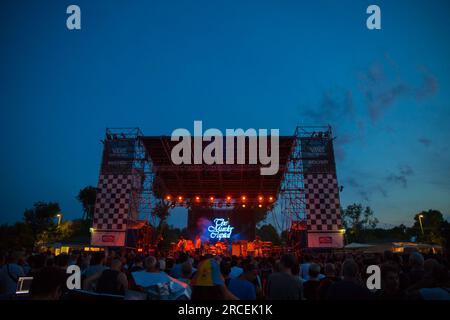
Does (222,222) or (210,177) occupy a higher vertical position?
(210,177)

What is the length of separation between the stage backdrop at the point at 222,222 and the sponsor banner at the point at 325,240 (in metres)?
8.10

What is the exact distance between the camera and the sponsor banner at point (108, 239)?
1490 cm

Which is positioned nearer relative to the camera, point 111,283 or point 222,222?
point 111,283

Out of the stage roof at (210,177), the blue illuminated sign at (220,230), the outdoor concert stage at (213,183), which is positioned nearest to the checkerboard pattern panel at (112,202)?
the outdoor concert stage at (213,183)

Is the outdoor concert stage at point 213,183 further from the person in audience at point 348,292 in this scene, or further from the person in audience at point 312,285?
the person in audience at point 348,292

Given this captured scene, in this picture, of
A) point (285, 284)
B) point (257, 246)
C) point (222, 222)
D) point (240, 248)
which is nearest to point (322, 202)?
point (257, 246)

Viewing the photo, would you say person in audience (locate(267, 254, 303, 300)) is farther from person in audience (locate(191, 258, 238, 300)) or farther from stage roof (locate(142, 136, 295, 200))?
stage roof (locate(142, 136, 295, 200))

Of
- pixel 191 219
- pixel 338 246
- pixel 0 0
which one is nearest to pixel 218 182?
pixel 191 219

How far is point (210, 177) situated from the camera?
787 inches

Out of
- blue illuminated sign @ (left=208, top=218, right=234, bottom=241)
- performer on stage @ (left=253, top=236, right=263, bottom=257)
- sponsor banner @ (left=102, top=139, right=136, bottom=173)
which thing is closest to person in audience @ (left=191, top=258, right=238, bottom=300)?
sponsor banner @ (left=102, top=139, right=136, bottom=173)

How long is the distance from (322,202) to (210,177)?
7751 mm

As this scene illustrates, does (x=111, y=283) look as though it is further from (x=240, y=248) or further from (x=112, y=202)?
(x=240, y=248)
